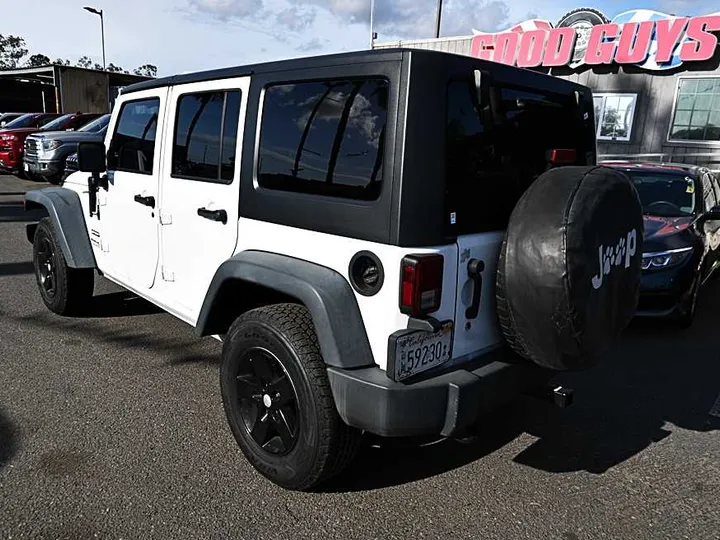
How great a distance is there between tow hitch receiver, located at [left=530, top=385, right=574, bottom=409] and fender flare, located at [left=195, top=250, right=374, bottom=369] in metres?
1.01

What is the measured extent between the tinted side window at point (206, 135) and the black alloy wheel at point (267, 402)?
100 centimetres

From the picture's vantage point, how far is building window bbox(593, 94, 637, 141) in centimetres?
1277

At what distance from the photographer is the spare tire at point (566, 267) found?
2268 millimetres

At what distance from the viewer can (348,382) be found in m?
2.28

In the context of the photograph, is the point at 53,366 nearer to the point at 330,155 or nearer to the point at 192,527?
the point at 192,527

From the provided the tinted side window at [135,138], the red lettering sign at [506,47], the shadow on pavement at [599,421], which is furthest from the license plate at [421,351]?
the red lettering sign at [506,47]

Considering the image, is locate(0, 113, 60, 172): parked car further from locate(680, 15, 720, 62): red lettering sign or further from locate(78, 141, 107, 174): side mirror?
locate(680, 15, 720, 62): red lettering sign

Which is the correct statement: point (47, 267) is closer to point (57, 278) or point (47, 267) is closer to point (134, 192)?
point (57, 278)

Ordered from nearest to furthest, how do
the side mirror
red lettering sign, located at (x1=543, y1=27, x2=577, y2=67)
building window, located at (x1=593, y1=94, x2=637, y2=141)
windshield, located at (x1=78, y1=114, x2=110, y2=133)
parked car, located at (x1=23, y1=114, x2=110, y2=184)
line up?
1. the side mirror
2. parked car, located at (x1=23, y1=114, x2=110, y2=184)
3. building window, located at (x1=593, y1=94, x2=637, y2=141)
4. windshield, located at (x1=78, y1=114, x2=110, y2=133)
5. red lettering sign, located at (x1=543, y1=27, x2=577, y2=67)

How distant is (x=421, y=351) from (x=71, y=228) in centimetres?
350

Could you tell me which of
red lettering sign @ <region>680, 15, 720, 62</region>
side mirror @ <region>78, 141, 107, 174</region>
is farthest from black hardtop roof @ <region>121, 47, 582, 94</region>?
red lettering sign @ <region>680, 15, 720, 62</region>

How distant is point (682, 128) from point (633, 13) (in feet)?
9.13

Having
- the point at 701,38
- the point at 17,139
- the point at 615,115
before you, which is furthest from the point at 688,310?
the point at 17,139

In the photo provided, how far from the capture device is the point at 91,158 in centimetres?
405
